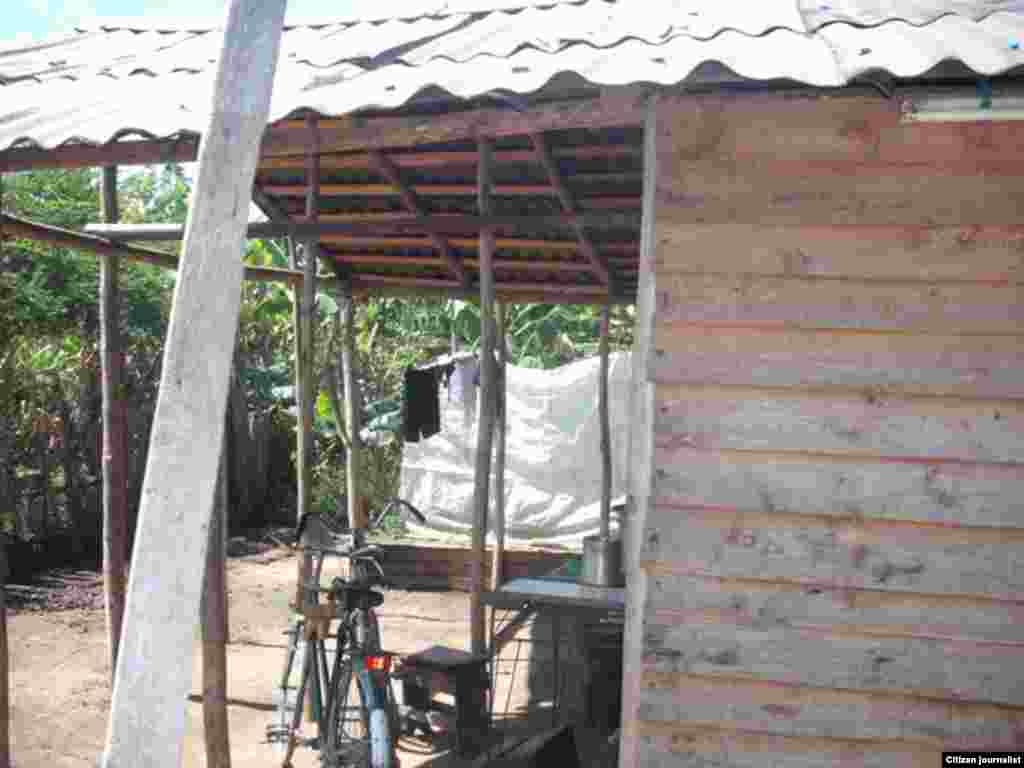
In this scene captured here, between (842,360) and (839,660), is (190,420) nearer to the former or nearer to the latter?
(842,360)

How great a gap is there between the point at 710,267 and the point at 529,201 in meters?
3.05

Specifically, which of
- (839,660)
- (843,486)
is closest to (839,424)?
(843,486)

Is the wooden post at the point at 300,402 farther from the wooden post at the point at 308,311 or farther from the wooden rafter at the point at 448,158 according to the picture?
the wooden rafter at the point at 448,158

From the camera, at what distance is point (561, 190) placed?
5.49 m

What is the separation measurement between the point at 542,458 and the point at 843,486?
889 centimetres

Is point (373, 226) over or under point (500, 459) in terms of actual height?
over

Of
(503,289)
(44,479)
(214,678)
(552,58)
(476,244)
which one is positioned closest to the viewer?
(552,58)

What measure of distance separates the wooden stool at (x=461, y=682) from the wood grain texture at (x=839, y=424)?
277cm

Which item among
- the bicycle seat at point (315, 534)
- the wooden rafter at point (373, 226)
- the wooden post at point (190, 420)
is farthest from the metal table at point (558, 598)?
the wooden post at point (190, 420)

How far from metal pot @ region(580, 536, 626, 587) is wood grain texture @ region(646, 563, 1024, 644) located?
2.52 m

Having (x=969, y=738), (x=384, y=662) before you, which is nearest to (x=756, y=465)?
(x=969, y=738)

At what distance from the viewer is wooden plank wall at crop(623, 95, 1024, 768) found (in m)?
3.18

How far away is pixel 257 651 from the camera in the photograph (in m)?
8.10

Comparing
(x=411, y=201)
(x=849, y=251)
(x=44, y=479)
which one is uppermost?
(x=411, y=201)
